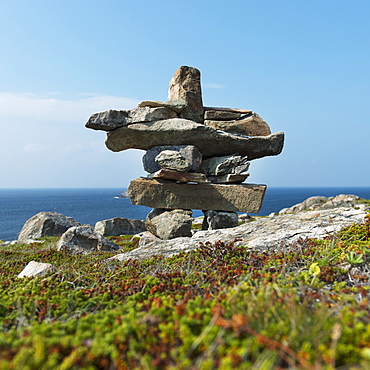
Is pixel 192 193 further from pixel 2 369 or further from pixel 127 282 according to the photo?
pixel 2 369

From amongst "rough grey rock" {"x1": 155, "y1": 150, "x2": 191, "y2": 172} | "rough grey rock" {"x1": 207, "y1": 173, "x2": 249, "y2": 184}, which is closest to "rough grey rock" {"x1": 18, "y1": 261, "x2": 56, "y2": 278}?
"rough grey rock" {"x1": 155, "y1": 150, "x2": 191, "y2": 172}

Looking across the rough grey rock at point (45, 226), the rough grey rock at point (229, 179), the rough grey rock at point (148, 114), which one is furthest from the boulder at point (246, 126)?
the rough grey rock at point (45, 226)

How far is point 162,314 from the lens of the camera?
314 cm

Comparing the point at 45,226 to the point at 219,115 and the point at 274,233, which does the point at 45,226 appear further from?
the point at 274,233

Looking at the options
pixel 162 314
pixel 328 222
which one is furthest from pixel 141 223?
pixel 162 314

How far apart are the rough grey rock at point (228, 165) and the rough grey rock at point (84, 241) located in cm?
579

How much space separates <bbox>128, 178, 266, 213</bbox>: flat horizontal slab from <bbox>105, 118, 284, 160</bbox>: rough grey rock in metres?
1.67

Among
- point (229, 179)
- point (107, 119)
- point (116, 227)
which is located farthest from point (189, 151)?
point (116, 227)

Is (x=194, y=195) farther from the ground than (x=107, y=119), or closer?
closer

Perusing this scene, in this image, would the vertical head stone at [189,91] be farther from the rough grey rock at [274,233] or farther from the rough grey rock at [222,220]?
the rough grey rock at [274,233]

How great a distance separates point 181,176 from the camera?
12438 mm

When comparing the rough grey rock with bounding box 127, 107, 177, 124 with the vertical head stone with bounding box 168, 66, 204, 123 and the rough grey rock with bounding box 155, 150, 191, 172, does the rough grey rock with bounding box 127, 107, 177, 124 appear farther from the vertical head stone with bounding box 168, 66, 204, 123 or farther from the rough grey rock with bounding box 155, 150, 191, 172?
the rough grey rock with bounding box 155, 150, 191, 172

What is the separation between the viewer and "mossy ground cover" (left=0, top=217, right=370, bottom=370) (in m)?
2.34

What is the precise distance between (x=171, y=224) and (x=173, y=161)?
2624mm
